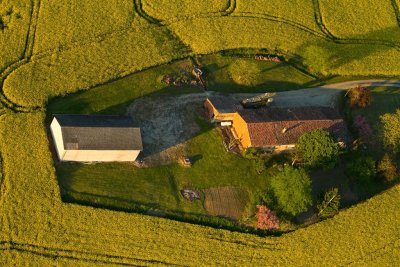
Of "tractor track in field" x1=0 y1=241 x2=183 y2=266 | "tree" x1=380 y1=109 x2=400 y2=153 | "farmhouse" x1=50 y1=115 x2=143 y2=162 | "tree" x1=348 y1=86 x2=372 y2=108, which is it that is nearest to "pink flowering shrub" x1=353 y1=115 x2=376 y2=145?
"tree" x1=380 y1=109 x2=400 y2=153

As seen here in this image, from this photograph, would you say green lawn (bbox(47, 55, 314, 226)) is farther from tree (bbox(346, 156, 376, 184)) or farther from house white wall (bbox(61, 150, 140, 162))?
tree (bbox(346, 156, 376, 184))

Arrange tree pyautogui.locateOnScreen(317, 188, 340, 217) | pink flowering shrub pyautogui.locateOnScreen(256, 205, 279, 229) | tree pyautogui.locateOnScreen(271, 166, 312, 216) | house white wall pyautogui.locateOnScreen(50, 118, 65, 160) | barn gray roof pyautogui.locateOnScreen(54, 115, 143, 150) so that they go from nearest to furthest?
barn gray roof pyautogui.locateOnScreen(54, 115, 143, 150) < house white wall pyautogui.locateOnScreen(50, 118, 65, 160) < tree pyautogui.locateOnScreen(271, 166, 312, 216) < pink flowering shrub pyautogui.locateOnScreen(256, 205, 279, 229) < tree pyautogui.locateOnScreen(317, 188, 340, 217)

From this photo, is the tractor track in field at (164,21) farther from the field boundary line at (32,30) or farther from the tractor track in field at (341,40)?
the tractor track in field at (341,40)

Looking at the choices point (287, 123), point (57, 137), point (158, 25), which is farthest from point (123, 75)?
point (287, 123)

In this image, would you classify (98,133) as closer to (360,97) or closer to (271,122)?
(271,122)

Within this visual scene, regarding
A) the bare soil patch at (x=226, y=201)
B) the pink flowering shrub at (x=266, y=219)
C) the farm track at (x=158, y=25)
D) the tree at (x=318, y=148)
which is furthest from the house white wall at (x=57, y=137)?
the tree at (x=318, y=148)

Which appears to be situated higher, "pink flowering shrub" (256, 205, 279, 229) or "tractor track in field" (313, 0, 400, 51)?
"tractor track in field" (313, 0, 400, 51)
